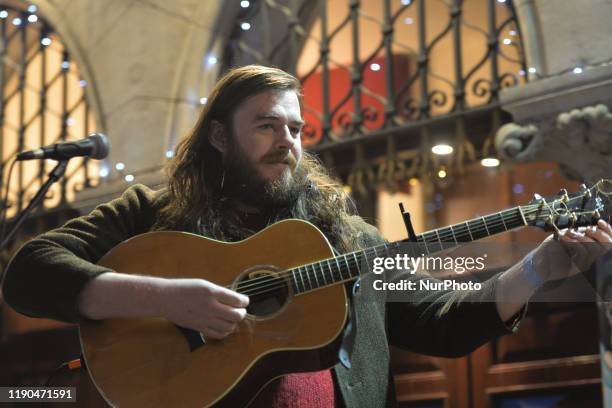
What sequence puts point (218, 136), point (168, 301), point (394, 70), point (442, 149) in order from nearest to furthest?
point (168, 301), point (218, 136), point (442, 149), point (394, 70)

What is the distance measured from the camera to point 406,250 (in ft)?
6.68

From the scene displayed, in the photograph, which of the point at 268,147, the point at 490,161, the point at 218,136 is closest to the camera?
the point at 268,147

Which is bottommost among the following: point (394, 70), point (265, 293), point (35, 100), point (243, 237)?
point (265, 293)

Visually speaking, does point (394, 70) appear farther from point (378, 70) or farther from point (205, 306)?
point (205, 306)

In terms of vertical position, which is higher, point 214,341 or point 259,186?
point 259,186

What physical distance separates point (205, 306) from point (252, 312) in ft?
0.47

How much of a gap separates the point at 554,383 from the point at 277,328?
2.24 metres

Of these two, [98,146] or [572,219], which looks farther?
[98,146]

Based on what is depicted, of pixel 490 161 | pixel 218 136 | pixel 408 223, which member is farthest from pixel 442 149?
pixel 408 223

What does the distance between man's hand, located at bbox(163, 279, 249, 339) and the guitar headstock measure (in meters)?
0.64

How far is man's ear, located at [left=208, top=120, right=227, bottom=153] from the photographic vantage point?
235 centimetres

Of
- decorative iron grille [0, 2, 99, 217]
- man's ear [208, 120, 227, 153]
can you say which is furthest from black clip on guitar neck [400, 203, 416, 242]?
decorative iron grille [0, 2, 99, 217]

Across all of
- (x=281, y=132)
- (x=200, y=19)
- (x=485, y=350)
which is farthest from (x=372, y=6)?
(x=281, y=132)

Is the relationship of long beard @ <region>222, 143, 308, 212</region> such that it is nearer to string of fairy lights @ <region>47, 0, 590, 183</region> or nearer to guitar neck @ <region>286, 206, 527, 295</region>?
guitar neck @ <region>286, 206, 527, 295</region>
